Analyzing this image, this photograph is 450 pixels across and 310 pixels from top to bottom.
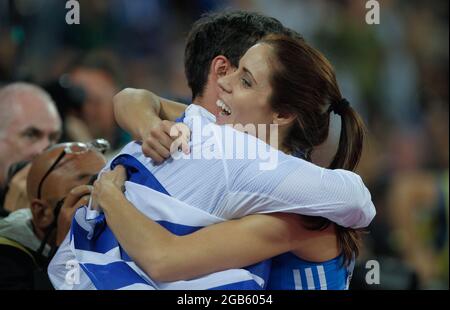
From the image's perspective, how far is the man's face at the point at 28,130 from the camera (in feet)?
7.54

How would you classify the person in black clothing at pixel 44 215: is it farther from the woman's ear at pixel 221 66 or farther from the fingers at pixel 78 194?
the woman's ear at pixel 221 66

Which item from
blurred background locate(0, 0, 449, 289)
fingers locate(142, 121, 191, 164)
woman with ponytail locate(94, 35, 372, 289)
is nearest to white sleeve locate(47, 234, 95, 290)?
woman with ponytail locate(94, 35, 372, 289)

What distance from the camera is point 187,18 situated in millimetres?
2314

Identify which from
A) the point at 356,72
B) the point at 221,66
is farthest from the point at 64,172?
the point at 356,72

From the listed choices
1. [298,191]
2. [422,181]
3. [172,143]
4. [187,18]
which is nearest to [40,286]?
[172,143]

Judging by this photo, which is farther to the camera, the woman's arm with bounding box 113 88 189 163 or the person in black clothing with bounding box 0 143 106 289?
the person in black clothing with bounding box 0 143 106 289

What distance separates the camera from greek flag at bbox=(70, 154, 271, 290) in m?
→ 1.27

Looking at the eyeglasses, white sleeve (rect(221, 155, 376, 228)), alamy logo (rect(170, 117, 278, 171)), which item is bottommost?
the eyeglasses

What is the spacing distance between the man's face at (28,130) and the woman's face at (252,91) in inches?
42.6

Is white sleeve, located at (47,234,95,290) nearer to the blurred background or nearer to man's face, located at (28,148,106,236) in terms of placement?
man's face, located at (28,148,106,236)

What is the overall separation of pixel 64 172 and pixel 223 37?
50cm

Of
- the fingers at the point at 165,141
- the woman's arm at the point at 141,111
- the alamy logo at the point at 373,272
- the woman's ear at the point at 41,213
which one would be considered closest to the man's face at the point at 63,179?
the woman's ear at the point at 41,213

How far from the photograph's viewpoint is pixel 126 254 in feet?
4.29

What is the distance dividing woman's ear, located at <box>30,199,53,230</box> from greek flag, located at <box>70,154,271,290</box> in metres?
0.38
